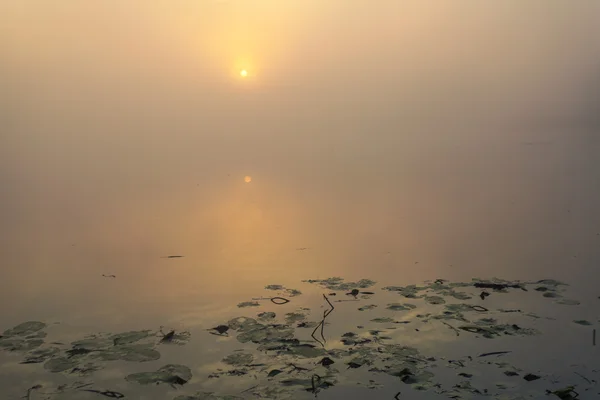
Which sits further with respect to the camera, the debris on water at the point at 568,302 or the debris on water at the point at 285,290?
the debris on water at the point at 285,290

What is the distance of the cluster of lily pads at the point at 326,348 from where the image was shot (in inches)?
67.6

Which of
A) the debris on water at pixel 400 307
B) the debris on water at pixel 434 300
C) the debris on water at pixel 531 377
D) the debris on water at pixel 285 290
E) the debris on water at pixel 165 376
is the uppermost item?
the debris on water at pixel 285 290

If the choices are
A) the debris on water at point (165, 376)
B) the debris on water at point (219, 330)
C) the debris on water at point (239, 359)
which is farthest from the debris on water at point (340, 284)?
the debris on water at point (165, 376)

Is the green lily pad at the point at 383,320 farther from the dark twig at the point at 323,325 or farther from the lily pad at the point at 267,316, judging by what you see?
the lily pad at the point at 267,316

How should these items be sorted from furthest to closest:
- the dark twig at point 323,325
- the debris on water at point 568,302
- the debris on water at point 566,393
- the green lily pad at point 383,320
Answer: the debris on water at point 568,302 → the green lily pad at point 383,320 → the dark twig at point 323,325 → the debris on water at point 566,393

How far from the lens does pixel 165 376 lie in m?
1.78

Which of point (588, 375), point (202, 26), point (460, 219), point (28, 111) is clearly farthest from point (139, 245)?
point (588, 375)

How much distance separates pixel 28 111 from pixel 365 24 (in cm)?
189

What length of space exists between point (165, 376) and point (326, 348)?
59 centimetres

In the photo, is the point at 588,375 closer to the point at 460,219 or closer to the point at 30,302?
the point at 460,219

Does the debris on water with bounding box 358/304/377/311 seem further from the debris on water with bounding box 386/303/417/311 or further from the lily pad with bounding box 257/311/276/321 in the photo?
the lily pad with bounding box 257/311/276/321

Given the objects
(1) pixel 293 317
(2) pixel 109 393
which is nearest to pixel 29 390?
(2) pixel 109 393

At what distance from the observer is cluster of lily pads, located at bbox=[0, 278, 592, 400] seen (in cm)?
172

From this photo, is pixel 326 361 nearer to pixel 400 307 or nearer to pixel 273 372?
pixel 273 372
